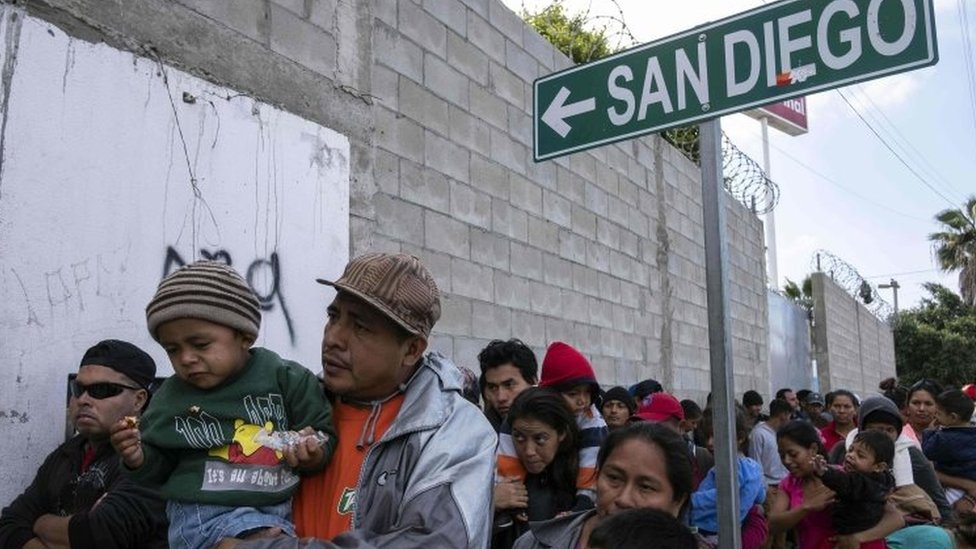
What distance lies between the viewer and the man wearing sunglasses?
2.57 m

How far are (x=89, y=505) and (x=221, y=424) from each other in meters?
1.23

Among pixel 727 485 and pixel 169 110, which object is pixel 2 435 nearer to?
pixel 169 110

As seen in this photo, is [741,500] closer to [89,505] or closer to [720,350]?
[720,350]

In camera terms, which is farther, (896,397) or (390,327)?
(896,397)

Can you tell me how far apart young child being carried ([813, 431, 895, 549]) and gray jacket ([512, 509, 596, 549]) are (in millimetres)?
2132

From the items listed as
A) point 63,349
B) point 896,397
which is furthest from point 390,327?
point 896,397

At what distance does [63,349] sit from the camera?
9.97 ft

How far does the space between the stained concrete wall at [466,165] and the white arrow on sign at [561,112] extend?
4.27 feet

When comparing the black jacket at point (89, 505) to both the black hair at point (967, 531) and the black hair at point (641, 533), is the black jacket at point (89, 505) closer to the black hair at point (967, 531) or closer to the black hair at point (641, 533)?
the black hair at point (641, 533)

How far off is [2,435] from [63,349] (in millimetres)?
341

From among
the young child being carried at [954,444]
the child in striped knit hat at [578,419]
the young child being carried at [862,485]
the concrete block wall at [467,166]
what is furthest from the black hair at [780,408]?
the child in striped knit hat at [578,419]

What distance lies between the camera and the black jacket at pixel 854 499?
414 centimetres

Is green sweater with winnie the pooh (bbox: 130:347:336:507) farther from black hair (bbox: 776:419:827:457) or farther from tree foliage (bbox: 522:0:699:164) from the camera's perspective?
tree foliage (bbox: 522:0:699:164)

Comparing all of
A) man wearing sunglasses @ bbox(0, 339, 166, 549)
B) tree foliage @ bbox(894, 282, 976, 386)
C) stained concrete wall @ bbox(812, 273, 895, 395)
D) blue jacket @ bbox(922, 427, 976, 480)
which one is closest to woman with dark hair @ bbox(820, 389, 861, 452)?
blue jacket @ bbox(922, 427, 976, 480)
